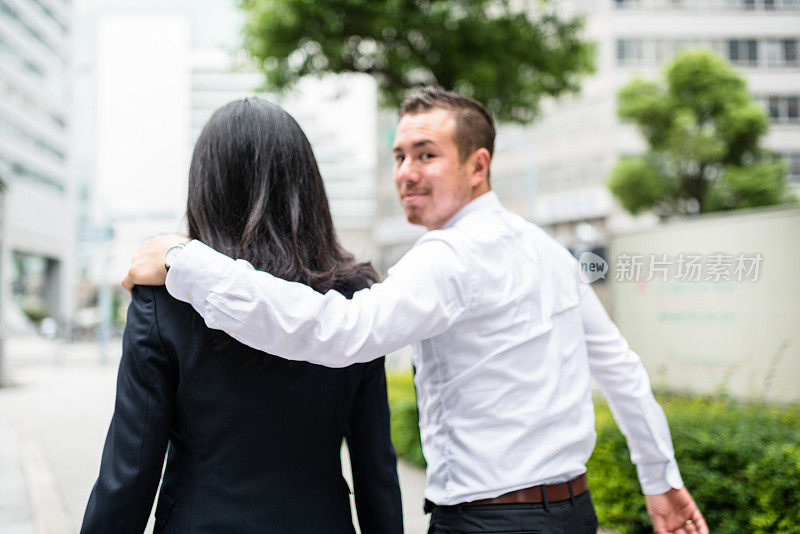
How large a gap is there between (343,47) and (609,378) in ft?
34.6

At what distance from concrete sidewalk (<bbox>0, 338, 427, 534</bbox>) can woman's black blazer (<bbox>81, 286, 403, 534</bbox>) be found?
3376 millimetres

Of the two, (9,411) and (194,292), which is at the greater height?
(194,292)

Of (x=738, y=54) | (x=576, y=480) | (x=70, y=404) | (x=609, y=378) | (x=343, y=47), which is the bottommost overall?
(x=70, y=404)

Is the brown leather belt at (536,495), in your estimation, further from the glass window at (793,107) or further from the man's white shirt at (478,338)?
the glass window at (793,107)

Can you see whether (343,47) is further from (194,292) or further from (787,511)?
(194,292)

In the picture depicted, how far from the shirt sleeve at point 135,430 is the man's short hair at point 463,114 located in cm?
85

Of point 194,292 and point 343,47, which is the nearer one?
point 194,292

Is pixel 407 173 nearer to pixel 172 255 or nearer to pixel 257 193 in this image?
pixel 257 193

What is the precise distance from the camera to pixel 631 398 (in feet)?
6.46

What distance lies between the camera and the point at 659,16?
41.1 meters

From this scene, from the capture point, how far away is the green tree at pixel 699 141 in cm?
2803

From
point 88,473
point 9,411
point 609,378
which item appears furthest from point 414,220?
point 9,411

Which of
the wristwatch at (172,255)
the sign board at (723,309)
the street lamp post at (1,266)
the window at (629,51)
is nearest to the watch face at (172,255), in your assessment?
the wristwatch at (172,255)

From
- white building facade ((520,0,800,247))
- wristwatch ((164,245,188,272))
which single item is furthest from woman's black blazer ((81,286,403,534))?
white building facade ((520,0,800,247))
